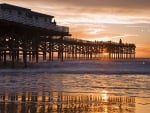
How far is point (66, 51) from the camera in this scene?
8775 cm

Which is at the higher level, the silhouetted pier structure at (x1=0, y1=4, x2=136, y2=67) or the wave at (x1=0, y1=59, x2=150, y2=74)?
the silhouetted pier structure at (x1=0, y1=4, x2=136, y2=67)

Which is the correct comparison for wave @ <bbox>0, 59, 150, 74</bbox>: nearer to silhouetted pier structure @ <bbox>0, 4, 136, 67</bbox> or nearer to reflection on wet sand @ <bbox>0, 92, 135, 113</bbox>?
silhouetted pier structure @ <bbox>0, 4, 136, 67</bbox>

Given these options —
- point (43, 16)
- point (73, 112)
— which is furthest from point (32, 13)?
point (73, 112)

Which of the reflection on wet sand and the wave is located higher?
the reflection on wet sand

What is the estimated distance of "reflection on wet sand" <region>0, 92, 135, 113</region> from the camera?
12430 millimetres

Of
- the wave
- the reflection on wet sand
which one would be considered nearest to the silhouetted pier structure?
the wave

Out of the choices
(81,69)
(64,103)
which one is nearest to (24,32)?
(81,69)

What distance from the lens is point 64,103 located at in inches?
544

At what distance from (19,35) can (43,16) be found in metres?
10.9

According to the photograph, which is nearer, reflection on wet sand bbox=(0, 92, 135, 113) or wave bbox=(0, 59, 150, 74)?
reflection on wet sand bbox=(0, 92, 135, 113)

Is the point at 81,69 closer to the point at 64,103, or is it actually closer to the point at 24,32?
the point at 24,32

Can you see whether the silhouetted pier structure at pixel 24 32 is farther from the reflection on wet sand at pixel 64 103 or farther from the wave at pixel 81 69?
the reflection on wet sand at pixel 64 103

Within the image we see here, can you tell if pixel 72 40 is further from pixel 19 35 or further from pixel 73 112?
pixel 73 112

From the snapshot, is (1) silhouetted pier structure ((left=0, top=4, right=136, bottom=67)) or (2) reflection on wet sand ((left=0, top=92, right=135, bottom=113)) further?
(1) silhouetted pier structure ((left=0, top=4, right=136, bottom=67))
